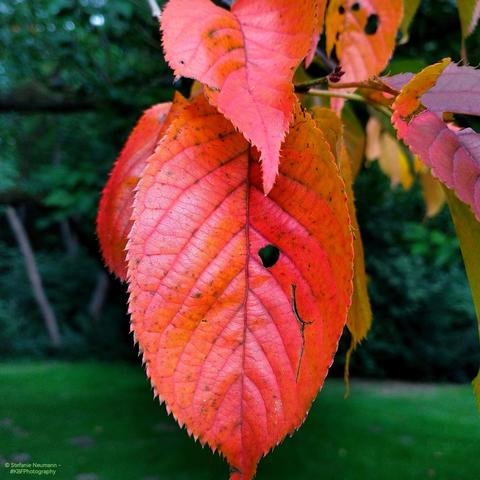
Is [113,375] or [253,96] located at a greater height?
[253,96]

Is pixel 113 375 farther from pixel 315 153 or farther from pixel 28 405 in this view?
pixel 315 153

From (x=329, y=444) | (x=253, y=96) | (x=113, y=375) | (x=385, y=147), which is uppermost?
(x=253, y=96)

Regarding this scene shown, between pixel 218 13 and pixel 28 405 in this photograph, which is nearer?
pixel 218 13

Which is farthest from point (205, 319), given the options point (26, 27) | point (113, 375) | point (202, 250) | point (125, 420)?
A: point (113, 375)

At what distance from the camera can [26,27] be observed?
8.98 ft

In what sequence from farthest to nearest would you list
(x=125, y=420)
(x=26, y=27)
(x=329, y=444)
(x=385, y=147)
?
(x=125, y=420) → (x=329, y=444) → (x=26, y=27) → (x=385, y=147)

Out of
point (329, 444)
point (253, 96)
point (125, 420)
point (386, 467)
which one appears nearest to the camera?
point (253, 96)

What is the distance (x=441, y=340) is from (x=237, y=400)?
17.0 ft

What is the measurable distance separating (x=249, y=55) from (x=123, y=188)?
12 cm

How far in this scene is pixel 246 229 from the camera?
0.71ft

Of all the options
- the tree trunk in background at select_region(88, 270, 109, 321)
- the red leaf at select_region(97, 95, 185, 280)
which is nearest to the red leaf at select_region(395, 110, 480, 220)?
the red leaf at select_region(97, 95, 185, 280)

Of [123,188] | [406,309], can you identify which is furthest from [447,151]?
[406,309]

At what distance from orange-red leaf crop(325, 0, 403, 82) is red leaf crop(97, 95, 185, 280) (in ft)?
0.45

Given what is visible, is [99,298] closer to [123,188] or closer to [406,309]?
[406,309]
